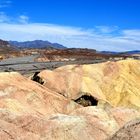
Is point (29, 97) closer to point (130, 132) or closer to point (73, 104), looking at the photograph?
point (73, 104)

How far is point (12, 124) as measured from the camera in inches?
450

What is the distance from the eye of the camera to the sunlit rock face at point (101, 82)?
1006 inches

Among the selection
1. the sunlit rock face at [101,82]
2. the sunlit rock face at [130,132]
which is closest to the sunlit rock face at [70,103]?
the sunlit rock face at [101,82]

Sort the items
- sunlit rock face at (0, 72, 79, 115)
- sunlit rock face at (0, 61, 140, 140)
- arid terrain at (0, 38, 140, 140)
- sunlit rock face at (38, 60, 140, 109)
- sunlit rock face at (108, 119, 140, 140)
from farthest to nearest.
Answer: sunlit rock face at (38, 60, 140, 109)
sunlit rock face at (0, 72, 79, 115)
sunlit rock face at (0, 61, 140, 140)
arid terrain at (0, 38, 140, 140)
sunlit rock face at (108, 119, 140, 140)

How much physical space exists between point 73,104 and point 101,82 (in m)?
11.5

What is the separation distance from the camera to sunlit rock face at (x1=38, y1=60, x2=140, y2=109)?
1006 inches

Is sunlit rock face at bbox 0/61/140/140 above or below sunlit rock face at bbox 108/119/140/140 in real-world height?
below

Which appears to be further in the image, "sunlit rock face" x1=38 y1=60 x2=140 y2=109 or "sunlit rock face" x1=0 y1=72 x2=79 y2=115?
"sunlit rock face" x1=38 y1=60 x2=140 y2=109

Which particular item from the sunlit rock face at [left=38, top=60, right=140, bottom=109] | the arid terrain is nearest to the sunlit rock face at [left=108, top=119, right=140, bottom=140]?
the arid terrain

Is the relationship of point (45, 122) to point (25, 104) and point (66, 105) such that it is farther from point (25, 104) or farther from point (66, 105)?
point (66, 105)

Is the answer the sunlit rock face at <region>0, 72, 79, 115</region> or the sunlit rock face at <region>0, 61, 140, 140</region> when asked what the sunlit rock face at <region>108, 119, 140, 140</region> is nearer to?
the sunlit rock face at <region>0, 61, 140, 140</region>

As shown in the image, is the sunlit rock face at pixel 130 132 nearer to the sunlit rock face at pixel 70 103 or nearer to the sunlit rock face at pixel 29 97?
the sunlit rock face at pixel 70 103

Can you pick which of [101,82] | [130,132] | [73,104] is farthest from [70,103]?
[101,82]

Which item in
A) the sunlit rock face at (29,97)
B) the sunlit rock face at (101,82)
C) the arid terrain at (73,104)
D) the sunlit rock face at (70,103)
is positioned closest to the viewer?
the arid terrain at (73,104)
